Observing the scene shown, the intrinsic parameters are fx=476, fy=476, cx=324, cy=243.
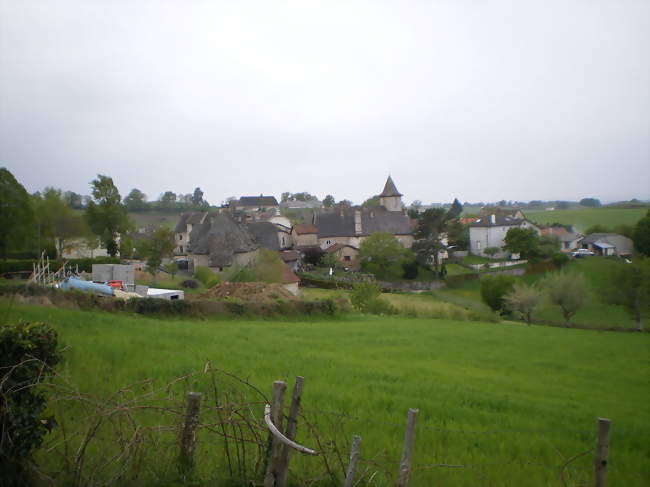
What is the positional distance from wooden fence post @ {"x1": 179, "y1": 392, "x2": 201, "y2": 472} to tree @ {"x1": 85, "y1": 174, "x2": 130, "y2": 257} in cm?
4590

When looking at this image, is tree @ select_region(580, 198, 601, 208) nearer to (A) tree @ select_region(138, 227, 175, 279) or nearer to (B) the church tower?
(B) the church tower

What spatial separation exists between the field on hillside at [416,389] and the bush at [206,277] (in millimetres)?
21975

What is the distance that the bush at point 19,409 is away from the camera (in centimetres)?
509

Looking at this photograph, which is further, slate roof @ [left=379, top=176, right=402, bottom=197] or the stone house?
slate roof @ [left=379, top=176, right=402, bottom=197]

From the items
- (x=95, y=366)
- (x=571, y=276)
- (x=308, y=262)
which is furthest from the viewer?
(x=308, y=262)

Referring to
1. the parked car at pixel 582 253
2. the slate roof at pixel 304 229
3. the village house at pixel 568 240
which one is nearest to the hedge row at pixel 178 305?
the parked car at pixel 582 253

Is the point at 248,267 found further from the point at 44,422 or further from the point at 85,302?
the point at 44,422

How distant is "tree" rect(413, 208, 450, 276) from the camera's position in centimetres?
6788

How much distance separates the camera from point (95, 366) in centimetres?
1073

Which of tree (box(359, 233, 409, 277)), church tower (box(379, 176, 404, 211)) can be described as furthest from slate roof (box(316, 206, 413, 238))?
tree (box(359, 233, 409, 277))

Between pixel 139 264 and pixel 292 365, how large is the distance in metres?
46.9

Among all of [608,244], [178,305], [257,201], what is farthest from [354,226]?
[257,201]

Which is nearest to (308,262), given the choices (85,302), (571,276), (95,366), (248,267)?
(248,267)

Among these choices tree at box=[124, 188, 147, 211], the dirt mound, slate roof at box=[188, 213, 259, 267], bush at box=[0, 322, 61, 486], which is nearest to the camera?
bush at box=[0, 322, 61, 486]
